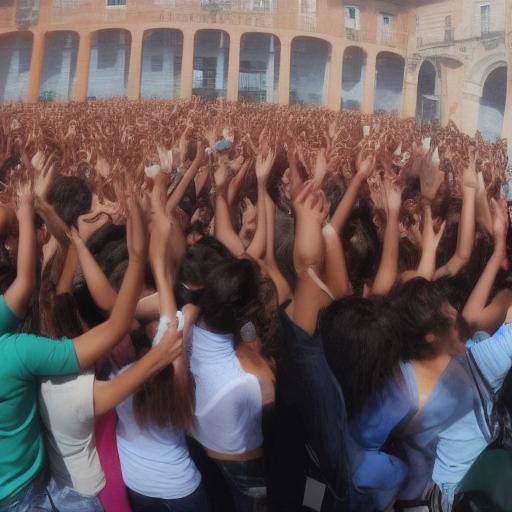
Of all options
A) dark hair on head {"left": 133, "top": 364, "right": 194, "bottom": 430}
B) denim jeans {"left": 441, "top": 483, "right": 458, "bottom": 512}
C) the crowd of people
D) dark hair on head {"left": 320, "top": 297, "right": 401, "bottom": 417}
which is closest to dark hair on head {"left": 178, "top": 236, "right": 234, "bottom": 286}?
the crowd of people

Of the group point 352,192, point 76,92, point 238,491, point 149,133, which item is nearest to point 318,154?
point 352,192

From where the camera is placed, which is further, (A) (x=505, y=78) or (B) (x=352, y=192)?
(A) (x=505, y=78)

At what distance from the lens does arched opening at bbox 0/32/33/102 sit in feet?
7.72

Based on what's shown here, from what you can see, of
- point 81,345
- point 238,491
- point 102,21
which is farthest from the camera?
point 102,21

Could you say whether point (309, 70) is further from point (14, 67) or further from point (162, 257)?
point (14, 67)

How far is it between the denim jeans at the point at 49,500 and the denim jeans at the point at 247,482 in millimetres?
470

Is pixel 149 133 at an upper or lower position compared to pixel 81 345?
upper

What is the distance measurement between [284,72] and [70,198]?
0.99 m

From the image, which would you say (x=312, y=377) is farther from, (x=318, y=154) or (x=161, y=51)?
(x=161, y=51)

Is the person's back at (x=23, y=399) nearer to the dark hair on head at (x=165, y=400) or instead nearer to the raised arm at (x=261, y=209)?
the dark hair on head at (x=165, y=400)

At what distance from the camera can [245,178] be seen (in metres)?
2.27

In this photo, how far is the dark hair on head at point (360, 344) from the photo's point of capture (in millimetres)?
1876

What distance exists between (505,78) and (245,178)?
118cm

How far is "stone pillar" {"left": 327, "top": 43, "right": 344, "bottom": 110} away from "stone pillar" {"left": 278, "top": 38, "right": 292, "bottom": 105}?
18cm
